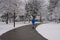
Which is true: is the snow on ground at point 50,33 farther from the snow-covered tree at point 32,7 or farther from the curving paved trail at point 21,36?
the snow-covered tree at point 32,7

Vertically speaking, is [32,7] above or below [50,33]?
above

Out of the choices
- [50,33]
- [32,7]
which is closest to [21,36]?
[50,33]

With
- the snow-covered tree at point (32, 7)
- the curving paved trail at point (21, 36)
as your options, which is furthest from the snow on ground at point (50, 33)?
the snow-covered tree at point (32, 7)

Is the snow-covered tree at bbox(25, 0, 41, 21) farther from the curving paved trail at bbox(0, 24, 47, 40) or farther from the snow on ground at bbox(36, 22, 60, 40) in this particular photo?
the curving paved trail at bbox(0, 24, 47, 40)

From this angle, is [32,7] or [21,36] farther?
[32,7]

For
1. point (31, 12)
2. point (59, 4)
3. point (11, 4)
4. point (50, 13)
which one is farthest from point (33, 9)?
point (11, 4)

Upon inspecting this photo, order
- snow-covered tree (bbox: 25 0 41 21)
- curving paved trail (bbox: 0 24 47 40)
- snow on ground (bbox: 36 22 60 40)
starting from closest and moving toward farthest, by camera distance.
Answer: curving paved trail (bbox: 0 24 47 40) → snow on ground (bbox: 36 22 60 40) → snow-covered tree (bbox: 25 0 41 21)

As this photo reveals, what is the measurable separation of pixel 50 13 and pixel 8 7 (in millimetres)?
A: 21893

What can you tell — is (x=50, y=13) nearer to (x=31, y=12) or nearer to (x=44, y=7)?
(x=31, y=12)

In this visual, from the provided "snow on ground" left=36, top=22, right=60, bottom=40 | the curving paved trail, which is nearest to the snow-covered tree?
"snow on ground" left=36, top=22, right=60, bottom=40

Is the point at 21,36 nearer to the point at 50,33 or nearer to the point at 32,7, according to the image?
the point at 50,33

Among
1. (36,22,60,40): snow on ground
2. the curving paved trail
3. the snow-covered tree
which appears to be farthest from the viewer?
the snow-covered tree

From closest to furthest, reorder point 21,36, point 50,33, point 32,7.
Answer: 1. point 21,36
2. point 50,33
3. point 32,7

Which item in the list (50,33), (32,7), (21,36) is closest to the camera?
(21,36)
